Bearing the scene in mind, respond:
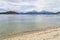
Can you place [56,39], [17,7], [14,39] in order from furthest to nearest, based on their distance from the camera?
[17,7], [14,39], [56,39]

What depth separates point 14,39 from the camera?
5.87m

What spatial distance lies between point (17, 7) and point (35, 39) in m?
17.8

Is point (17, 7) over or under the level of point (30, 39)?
over

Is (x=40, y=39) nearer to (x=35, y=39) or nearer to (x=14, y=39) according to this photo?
(x=35, y=39)

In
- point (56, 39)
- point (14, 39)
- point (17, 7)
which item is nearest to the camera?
point (56, 39)

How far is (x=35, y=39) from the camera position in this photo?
556 cm

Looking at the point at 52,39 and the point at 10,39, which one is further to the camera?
the point at 10,39

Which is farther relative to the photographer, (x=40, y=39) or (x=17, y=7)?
(x=17, y=7)

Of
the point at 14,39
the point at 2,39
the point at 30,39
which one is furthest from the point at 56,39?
the point at 2,39

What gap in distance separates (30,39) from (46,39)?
23.7 inches

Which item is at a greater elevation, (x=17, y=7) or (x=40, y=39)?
(x=17, y=7)

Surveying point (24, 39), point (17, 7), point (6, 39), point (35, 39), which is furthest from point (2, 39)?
point (17, 7)

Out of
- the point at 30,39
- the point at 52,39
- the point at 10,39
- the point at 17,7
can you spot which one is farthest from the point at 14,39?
the point at 17,7

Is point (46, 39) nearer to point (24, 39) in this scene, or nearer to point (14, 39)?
point (24, 39)
